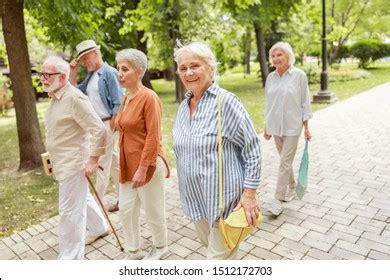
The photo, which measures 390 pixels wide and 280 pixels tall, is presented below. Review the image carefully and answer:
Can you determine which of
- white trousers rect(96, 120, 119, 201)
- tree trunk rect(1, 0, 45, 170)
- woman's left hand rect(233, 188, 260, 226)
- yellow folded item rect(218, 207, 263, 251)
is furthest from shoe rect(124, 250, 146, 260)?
tree trunk rect(1, 0, 45, 170)

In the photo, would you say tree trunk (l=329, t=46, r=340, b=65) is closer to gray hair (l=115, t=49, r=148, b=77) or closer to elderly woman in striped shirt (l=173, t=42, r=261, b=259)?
gray hair (l=115, t=49, r=148, b=77)

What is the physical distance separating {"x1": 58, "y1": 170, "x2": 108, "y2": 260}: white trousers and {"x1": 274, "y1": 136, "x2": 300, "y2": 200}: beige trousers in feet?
7.49

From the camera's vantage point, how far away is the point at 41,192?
19.9 feet

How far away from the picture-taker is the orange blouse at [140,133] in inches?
128

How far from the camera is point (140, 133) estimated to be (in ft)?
10.9

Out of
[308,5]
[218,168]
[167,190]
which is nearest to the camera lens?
[218,168]

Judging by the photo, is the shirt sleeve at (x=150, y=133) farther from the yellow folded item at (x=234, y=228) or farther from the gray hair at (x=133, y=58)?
the yellow folded item at (x=234, y=228)

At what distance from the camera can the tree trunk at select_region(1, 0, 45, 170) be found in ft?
22.3

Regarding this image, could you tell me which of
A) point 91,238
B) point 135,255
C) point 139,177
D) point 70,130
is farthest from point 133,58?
point 91,238

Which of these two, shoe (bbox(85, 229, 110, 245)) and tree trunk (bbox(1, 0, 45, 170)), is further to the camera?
tree trunk (bbox(1, 0, 45, 170))

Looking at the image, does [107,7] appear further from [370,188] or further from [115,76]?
[370,188]

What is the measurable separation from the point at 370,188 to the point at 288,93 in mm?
1984

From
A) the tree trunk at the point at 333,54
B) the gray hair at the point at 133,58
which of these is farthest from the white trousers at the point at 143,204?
the tree trunk at the point at 333,54

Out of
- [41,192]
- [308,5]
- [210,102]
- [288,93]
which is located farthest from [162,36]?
[210,102]
